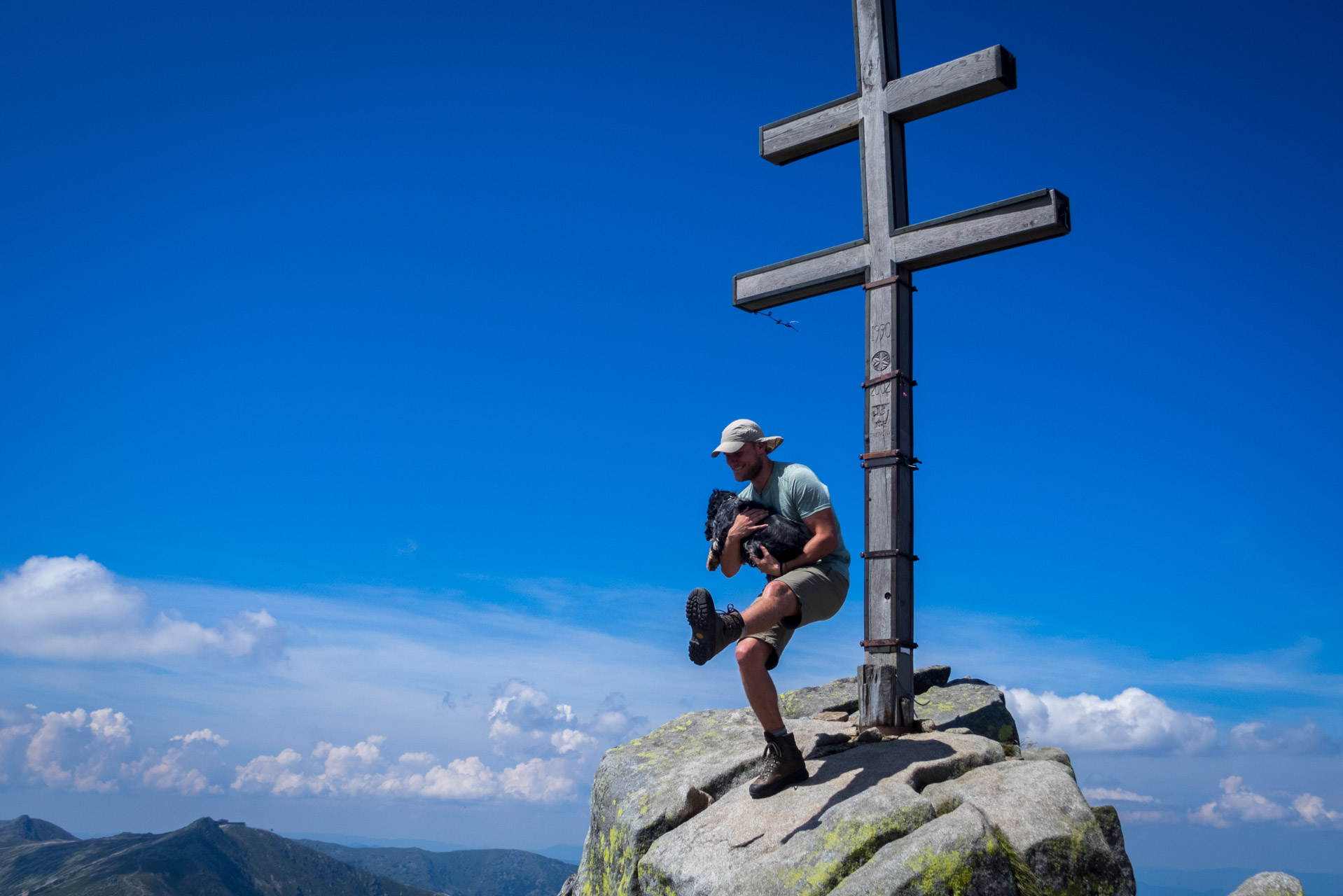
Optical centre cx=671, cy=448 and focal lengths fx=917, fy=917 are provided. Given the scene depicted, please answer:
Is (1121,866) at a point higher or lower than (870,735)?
lower

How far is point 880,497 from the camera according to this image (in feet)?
29.0

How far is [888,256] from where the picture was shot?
9539mm

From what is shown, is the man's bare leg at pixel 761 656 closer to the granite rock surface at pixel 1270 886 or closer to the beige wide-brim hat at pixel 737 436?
the beige wide-brim hat at pixel 737 436

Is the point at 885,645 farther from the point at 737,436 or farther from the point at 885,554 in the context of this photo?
the point at 737,436

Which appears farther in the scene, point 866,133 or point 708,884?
point 866,133

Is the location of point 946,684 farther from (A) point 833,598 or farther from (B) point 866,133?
(B) point 866,133

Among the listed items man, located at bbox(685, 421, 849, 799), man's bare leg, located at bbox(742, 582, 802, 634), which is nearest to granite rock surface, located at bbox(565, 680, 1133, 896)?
man, located at bbox(685, 421, 849, 799)

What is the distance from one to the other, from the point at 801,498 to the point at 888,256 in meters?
3.21

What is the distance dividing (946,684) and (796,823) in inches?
208

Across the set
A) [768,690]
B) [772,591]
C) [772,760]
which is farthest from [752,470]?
[772,760]

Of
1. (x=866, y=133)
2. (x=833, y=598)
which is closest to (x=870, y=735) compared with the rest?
(x=833, y=598)

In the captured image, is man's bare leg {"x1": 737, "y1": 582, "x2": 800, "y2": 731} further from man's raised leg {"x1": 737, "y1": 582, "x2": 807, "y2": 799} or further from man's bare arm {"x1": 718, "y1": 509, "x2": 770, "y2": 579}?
man's bare arm {"x1": 718, "y1": 509, "x2": 770, "y2": 579}

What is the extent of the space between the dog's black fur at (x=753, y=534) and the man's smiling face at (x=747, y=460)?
268 mm

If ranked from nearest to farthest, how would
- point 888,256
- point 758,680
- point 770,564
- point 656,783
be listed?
point 758,680 < point 770,564 < point 656,783 < point 888,256
